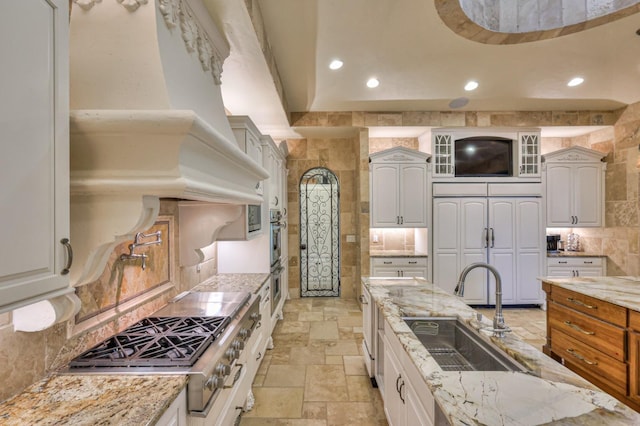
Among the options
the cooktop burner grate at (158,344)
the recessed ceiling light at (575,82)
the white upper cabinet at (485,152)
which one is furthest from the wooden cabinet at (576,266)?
the cooktop burner grate at (158,344)

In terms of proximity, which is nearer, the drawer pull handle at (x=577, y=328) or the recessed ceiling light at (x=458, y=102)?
the drawer pull handle at (x=577, y=328)

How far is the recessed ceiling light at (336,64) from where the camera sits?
327cm

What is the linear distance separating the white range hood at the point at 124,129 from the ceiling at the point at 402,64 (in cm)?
80

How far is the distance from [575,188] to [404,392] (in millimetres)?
4798

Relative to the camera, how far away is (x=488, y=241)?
4410 mm

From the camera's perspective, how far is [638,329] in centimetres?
197

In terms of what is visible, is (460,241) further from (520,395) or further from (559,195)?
(520,395)

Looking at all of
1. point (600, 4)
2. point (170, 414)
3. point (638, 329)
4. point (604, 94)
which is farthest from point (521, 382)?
point (604, 94)

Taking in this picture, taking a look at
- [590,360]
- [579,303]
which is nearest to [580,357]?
[590,360]

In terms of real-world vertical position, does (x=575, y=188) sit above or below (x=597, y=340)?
above

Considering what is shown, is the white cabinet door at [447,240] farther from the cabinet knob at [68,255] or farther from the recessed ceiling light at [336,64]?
the cabinet knob at [68,255]

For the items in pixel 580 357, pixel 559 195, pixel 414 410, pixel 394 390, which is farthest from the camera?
pixel 559 195

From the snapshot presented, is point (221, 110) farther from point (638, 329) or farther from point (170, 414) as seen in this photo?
point (638, 329)

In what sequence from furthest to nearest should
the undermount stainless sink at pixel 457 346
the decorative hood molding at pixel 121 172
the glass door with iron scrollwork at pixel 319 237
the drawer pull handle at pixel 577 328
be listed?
→ the glass door with iron scrollwork at pixel 319 237
the drawer pull handle at pixel 577 328
the undermount stainless sink at pixel 457 346
the decorative hood molding at pixel 121 172
